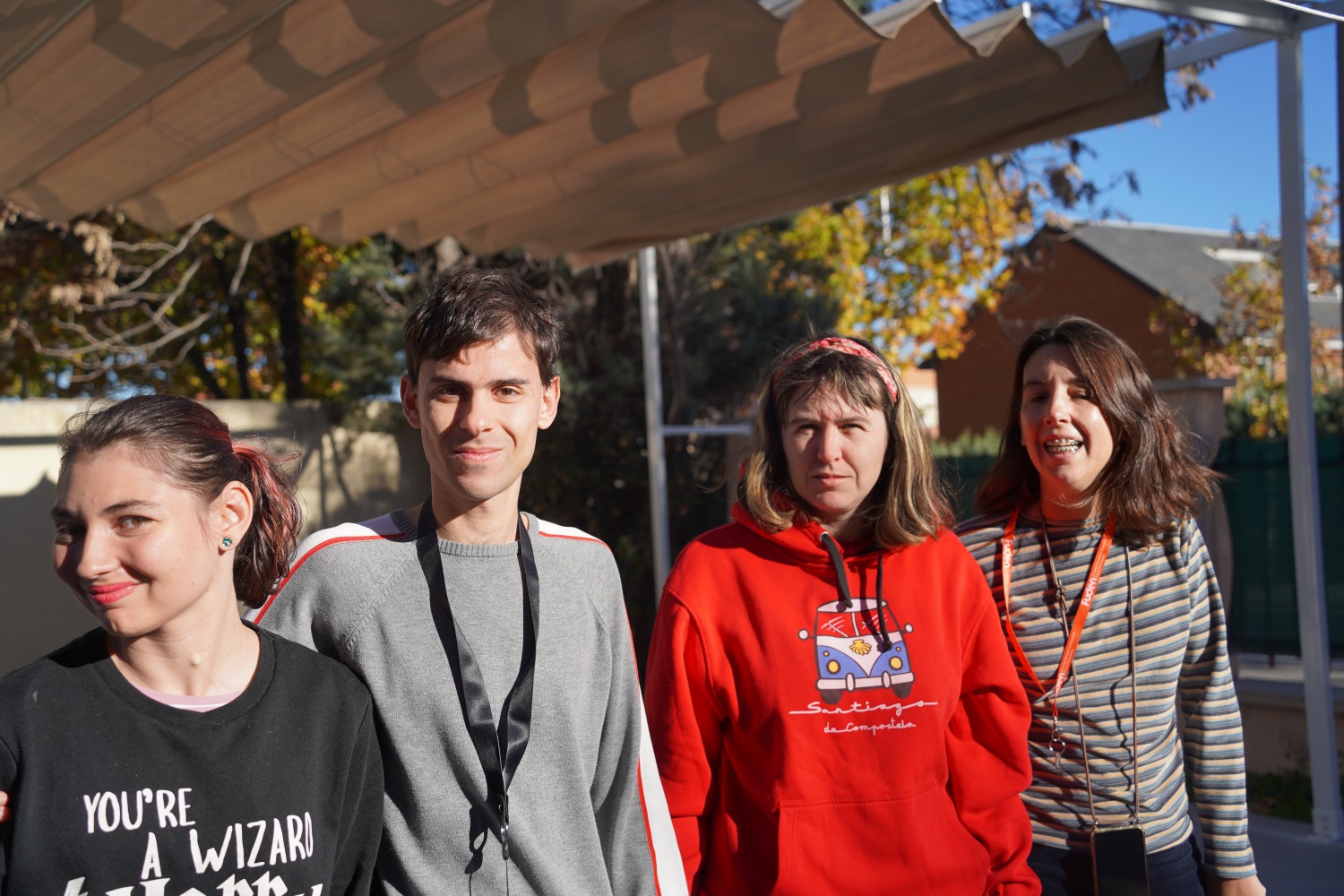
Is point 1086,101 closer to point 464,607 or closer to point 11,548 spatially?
point 464,607

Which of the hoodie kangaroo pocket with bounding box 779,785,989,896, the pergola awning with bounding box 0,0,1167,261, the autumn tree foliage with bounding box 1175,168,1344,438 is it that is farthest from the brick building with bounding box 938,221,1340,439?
the hoodie kangaroo pocket with bounding box 779,785,989,896

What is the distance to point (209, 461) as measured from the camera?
1.75m

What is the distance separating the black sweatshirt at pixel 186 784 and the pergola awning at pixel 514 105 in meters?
2.43

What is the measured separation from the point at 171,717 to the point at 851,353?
1528mm

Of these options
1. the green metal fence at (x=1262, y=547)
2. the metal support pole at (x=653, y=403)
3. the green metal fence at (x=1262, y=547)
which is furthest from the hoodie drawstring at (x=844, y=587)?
the green metal fence at (x=1262, y=547)

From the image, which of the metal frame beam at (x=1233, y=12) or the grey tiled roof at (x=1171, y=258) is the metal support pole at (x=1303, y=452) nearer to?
the metal frame beam at (x=1233, y=12)

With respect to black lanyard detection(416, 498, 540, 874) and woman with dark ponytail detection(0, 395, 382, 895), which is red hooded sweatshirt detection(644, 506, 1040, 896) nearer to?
black lanyard detection(416, 498, 540, 874)

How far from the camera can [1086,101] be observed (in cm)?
416

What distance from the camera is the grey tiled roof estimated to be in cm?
2894

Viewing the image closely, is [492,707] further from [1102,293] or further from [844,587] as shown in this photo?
[1102,293]

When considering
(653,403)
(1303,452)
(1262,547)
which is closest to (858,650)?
(1303,452)

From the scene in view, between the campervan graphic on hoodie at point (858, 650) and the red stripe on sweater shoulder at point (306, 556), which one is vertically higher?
the red stripe on sweater shoulder at point (306, 556)

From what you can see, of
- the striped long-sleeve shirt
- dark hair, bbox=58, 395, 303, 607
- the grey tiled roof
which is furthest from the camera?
the grey tiled roof

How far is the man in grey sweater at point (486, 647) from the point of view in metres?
1.85
